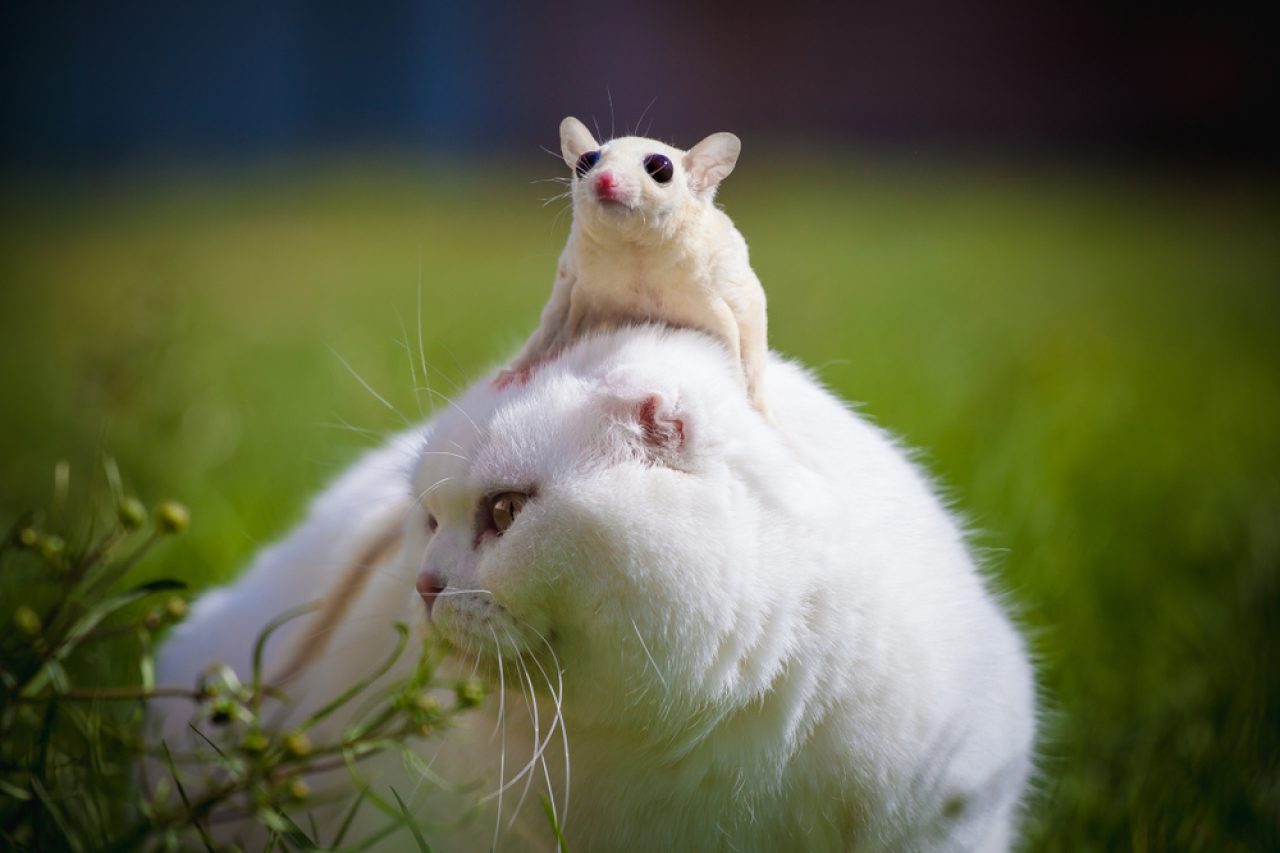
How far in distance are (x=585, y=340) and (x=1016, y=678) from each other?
0.81 meters

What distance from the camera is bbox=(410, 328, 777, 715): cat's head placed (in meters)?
1.41

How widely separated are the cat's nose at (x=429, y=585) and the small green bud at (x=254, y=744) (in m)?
0.33

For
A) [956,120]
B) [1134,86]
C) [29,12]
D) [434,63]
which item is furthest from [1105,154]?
[29,12]

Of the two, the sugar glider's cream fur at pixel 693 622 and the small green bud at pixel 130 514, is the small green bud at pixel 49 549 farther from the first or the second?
the sugar glider's cream fur at pixel 693 622

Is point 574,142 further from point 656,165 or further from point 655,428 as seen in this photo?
point 655,428

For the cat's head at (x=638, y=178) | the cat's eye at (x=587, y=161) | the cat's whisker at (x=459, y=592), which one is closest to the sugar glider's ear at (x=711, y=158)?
the cat's head at (x=638, y=178)

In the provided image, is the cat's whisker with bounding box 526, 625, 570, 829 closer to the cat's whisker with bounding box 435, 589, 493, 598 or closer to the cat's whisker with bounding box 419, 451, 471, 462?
the cat's whisker with bounding box 435, 589, 493, 598

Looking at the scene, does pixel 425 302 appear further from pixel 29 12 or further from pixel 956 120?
pixel 29 12

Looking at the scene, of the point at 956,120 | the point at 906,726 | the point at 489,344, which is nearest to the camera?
the point at 906,726

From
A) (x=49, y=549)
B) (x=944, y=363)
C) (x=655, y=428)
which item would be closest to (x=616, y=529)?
(x=655, y=428)

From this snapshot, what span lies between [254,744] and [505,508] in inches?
16.9

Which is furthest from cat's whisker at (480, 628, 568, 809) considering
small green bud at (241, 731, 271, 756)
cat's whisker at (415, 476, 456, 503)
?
small green bud at (241, 731, 271, 756)

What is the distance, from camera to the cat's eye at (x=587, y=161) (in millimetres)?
1390

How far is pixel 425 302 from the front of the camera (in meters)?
5.68
